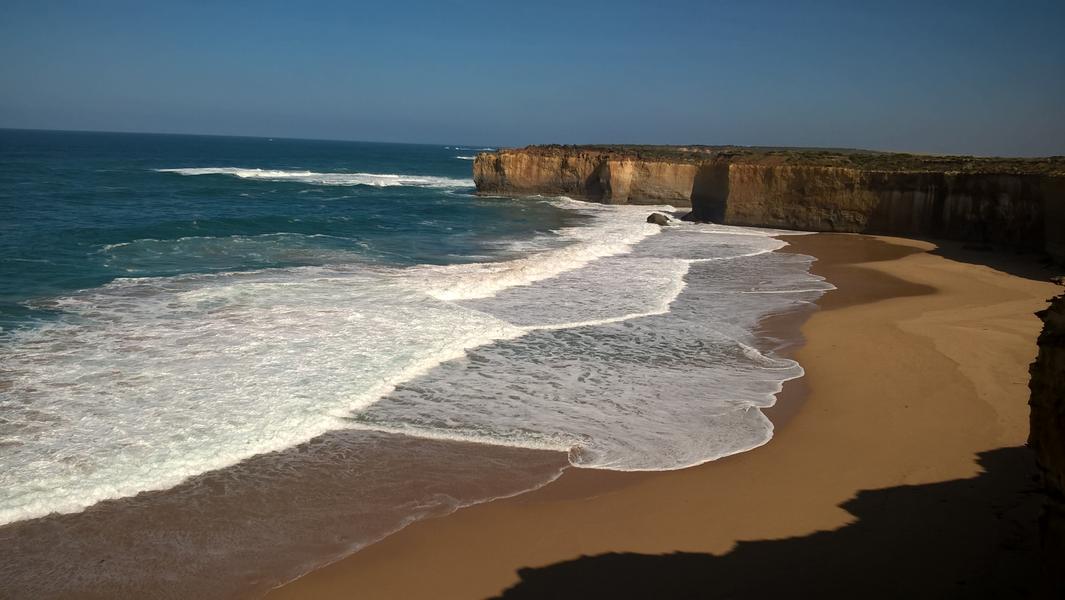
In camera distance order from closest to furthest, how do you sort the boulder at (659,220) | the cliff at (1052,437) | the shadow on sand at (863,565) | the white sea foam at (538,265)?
the cliff at (1052,437) < the shadow on sand at (863,565) < the white sea foam at (538,265) < the boulder at (659,220)

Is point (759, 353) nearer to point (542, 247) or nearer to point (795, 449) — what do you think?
point (795, 449)

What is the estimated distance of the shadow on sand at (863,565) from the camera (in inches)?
229

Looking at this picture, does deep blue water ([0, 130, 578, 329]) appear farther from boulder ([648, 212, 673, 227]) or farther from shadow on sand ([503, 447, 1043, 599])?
shadow on sand ([503, 447, 1043, 599])

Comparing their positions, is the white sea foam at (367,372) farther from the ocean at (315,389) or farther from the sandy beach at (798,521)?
the sandy beach at (798,521)

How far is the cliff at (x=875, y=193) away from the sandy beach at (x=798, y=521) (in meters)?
15.9

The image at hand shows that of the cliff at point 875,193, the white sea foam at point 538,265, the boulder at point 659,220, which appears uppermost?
the cliff at point 875,193

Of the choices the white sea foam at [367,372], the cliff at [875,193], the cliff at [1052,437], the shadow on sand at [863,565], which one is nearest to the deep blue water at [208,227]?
the white sea foam at [367,372]

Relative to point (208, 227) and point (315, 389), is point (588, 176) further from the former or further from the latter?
point (315, 389)

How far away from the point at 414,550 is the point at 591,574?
63.1 inches

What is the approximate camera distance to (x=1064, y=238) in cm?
2202

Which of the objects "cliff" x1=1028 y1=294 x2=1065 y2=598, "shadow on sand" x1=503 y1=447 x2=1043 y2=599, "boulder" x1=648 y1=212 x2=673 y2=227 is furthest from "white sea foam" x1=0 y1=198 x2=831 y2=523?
"boulder" x1=648 y1=212 x2=673 y2=227

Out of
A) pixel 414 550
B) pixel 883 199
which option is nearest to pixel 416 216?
pixel 883 199

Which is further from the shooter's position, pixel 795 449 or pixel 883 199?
pixel 883 199

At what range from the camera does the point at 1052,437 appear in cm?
444
